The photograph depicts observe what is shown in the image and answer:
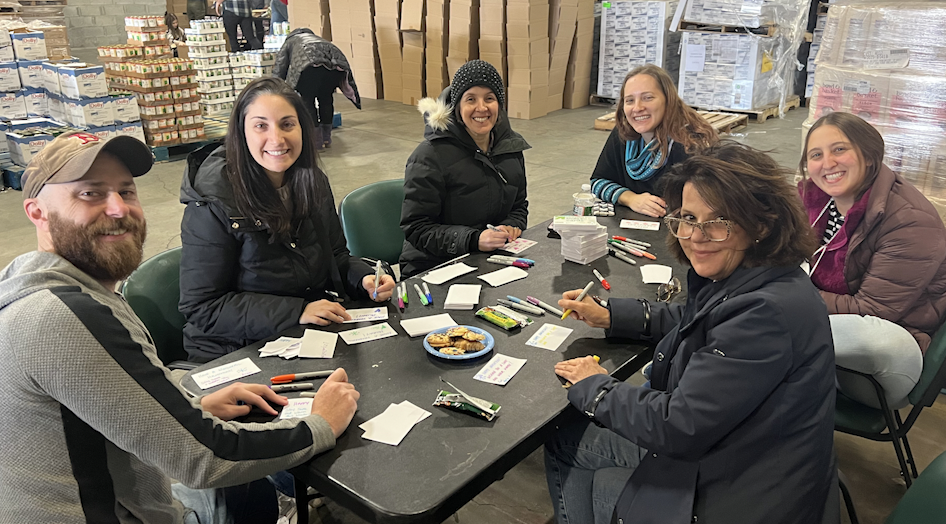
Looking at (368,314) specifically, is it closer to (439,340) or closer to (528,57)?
(439,340)

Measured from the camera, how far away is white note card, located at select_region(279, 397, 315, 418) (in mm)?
1672

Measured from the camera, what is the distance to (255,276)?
2.30 m

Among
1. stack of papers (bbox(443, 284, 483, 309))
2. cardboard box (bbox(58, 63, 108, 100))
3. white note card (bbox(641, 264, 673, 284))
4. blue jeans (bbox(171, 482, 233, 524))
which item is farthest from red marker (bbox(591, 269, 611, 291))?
cardboard box (bbox(58, 63, 108, 100))

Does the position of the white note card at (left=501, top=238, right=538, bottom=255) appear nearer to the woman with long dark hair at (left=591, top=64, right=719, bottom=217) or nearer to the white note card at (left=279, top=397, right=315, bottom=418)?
the woman with long dark hair at (left=591, top=64, right=719, bottom=217)

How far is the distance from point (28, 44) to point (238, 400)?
6742 mm

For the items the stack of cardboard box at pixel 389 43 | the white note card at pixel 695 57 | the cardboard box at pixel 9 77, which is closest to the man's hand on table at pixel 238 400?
the cardboard box at pixel 9 77

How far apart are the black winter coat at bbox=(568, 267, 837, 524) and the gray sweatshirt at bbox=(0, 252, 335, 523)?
93 centimetres

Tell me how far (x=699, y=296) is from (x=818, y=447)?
417mm

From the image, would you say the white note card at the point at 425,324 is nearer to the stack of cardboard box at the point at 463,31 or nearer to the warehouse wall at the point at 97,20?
the stack of cardboard box at the point at 463,31

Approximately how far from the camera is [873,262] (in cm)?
246

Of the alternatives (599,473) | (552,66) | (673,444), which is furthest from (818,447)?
(552,66)

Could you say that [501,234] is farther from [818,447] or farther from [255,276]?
[818,447]

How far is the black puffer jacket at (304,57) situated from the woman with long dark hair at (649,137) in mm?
4478

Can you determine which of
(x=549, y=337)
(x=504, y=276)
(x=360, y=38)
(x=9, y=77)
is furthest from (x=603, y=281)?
(x=360, y=38)
